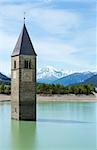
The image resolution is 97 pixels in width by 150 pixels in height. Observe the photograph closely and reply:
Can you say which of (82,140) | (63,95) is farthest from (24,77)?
(63,95)

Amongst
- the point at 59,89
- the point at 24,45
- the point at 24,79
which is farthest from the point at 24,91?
the point at 59,89

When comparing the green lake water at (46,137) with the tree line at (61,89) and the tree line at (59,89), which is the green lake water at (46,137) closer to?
the tree line at (59,89)

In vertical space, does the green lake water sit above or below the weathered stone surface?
below

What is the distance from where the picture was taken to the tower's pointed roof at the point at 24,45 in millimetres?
32469

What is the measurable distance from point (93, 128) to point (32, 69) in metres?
8.64

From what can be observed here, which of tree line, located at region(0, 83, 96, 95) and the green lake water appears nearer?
the green lake water

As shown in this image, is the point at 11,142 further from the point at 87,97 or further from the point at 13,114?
the point at 87,97

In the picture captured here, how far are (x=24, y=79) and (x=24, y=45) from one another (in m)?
2.75

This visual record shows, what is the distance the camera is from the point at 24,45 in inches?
1287

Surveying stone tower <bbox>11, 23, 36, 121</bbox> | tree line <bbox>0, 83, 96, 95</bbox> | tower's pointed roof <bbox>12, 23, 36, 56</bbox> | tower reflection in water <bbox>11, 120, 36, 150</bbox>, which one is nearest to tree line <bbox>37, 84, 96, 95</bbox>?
tree line <bbox>0, 83, 96, 95</bbox>

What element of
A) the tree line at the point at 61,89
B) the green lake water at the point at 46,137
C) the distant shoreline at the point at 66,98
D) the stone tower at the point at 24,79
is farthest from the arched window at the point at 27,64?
the tree line at the point at 61,89

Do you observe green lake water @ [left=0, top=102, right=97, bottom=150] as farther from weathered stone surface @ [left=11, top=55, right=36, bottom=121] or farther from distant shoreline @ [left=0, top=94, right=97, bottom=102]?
distant shoreline @ [left=0, top=94, right=97, bottom=102]

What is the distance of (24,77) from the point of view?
1283 inches

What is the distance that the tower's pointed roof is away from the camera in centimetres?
3247
